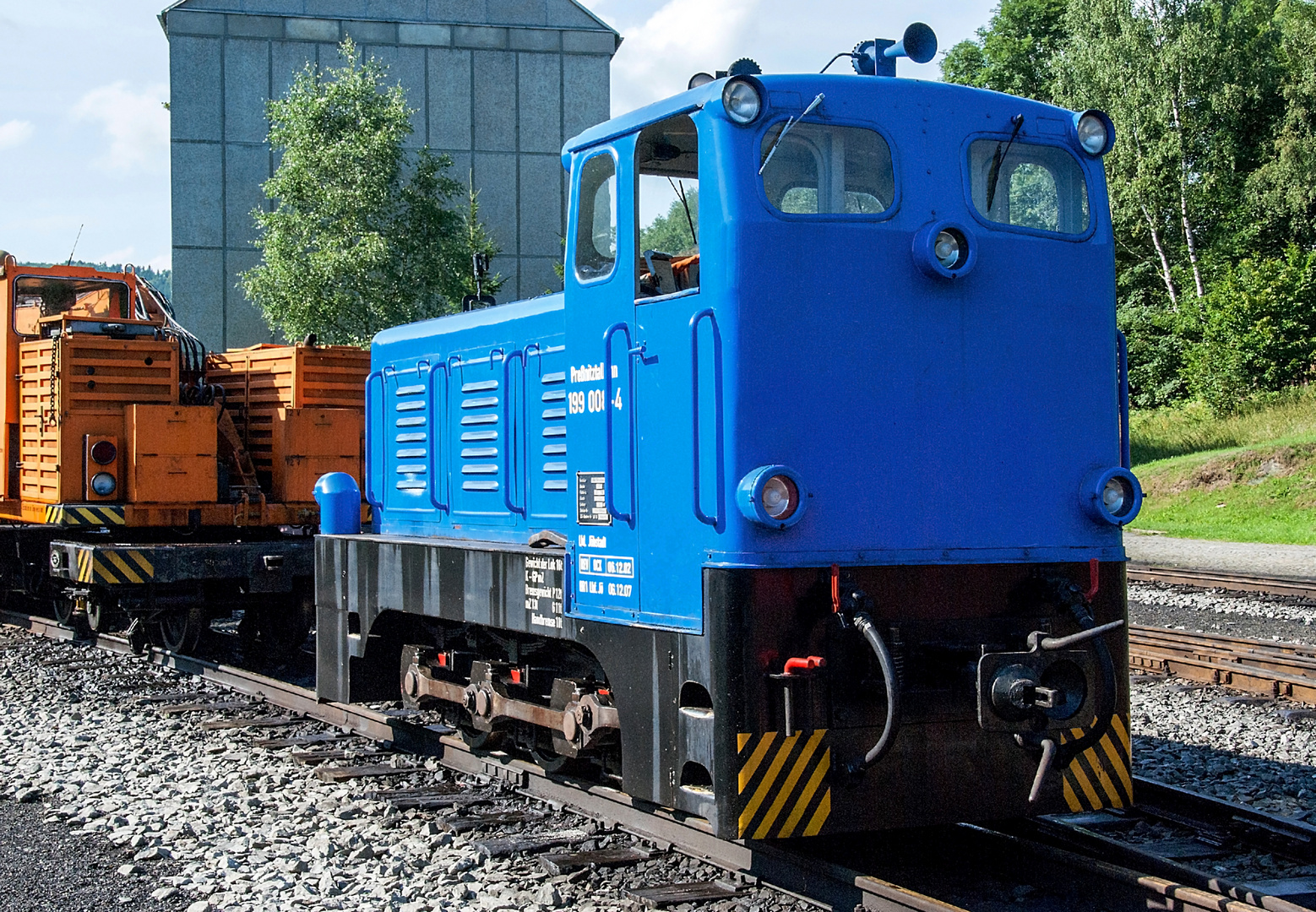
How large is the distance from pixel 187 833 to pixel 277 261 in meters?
27.0

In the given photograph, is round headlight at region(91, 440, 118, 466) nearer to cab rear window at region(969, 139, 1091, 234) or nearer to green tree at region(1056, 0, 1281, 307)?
cab rear window at region(969, 139, 1091, 234)

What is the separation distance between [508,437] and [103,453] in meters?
6.43

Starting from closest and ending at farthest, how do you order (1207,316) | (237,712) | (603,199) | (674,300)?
(674,300), (603,199), (237,712), (1207,316)

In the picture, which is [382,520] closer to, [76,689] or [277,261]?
[76,689]

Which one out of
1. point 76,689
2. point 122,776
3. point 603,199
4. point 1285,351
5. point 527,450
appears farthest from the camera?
point 1285,351

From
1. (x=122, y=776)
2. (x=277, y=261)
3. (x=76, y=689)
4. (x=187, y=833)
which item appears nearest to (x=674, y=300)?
(x=187, y=833)

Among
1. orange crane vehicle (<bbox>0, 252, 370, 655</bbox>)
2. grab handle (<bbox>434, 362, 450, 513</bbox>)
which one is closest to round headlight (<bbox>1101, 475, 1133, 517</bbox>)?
grab handle (<bbox>434, 362, 450, 513</bbox>)

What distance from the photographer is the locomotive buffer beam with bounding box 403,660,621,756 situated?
5934 millimetres

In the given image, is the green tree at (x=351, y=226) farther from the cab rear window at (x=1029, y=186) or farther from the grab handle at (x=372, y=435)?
the cab rear window at (x=1029, y=186)

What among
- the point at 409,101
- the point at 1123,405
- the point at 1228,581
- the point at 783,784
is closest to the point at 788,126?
the point at 1123,405

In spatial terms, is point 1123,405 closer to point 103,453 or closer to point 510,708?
point 510,708

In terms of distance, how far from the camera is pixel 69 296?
14.1 meters

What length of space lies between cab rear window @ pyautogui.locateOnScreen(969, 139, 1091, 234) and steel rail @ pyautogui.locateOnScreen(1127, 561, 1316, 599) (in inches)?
418

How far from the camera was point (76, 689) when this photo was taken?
10.3 metres
